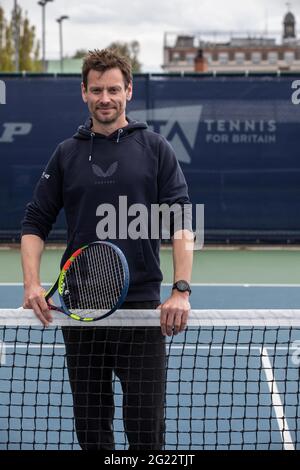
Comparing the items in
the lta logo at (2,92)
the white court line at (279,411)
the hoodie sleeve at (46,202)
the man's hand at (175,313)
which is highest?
the lta logo at (2,92)

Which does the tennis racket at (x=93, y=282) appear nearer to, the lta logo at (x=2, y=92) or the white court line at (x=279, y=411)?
the white court line at (x=279, y=411)

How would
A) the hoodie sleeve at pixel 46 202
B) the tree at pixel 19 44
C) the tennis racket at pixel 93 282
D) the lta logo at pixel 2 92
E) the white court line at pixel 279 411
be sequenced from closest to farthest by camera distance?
1. the tennis racket at pixel 93 282
2. the hoodie sleeve at pixel 46 202
3. the white court line at pixel 279 411
4. the lta logo at pixel 2 92
5. the tree at pixel 19 44

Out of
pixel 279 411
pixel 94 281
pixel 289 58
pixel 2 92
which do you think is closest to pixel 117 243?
pixel 94 281

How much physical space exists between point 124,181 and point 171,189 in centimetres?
19

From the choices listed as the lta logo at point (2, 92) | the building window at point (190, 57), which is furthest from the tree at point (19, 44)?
the building window at point (190, 57)

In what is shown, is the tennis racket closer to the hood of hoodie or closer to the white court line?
the hood of hoodie

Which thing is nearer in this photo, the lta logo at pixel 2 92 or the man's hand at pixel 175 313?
the man's hand at pixel 175 313

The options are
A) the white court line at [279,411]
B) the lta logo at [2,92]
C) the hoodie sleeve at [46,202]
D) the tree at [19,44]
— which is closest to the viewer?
the hoodie sleeve at [46,202]

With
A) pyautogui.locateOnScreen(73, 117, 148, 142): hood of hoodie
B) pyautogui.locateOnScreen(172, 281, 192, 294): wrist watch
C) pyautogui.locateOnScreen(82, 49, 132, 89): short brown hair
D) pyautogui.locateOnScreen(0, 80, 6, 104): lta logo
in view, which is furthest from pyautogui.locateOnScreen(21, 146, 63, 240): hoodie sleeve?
pyautogui.locateOnScreen(0, 80, 6, 104): lta logo

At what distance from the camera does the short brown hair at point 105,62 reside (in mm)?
3646

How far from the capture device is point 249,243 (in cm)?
1236

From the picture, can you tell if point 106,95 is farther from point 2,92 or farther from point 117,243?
point 2,92

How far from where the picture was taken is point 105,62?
3.64m

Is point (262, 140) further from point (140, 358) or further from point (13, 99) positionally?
point (140, 358)
